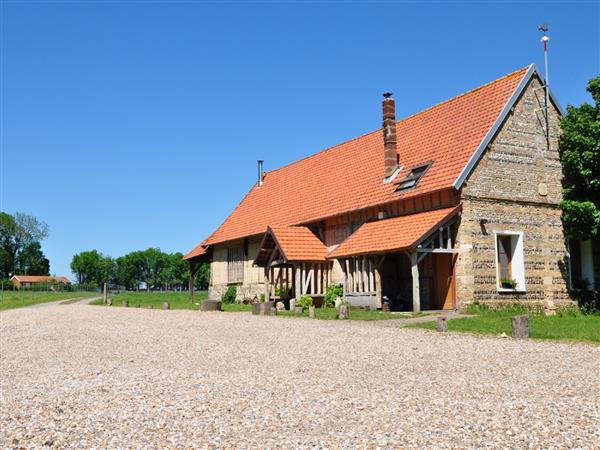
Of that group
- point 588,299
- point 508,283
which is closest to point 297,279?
point 508,283

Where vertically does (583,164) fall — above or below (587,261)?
above

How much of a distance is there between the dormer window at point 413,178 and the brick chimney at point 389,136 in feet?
4.13

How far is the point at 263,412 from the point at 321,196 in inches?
861

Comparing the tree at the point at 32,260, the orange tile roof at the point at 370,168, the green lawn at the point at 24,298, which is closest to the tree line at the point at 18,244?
the tree at the point at 32,260

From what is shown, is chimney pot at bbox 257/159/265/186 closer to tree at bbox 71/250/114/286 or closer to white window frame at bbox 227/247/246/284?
white window frame at bbox 227/247/246/284

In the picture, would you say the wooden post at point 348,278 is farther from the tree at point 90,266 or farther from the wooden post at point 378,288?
the tree at point 90,266

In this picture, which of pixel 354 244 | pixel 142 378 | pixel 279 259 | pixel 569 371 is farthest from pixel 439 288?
pixel 142 378

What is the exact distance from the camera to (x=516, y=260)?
2055cm

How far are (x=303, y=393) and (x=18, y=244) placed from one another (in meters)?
109

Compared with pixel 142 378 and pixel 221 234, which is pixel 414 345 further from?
pixel 221 234

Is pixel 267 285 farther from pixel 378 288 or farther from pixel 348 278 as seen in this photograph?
pixel 378 288

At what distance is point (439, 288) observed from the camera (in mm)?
20859

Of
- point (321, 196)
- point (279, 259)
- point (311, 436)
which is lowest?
point (311, 436)

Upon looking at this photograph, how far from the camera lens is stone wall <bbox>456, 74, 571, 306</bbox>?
19750 millimetres
